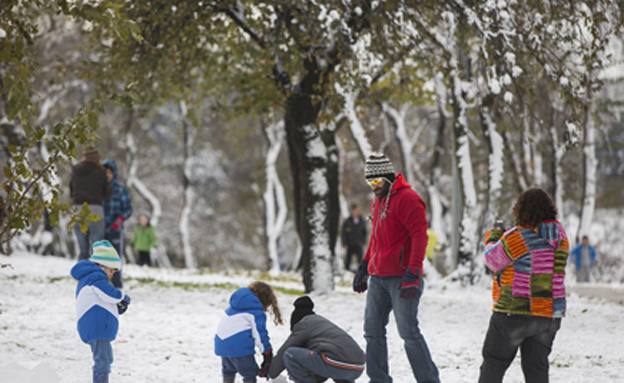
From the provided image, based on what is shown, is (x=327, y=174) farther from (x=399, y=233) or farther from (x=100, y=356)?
(x=100, y=356)

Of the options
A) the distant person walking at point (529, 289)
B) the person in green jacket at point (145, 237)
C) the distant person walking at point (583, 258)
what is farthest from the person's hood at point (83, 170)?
the distant person walking at point (583, 258)

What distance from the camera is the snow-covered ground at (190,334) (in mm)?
6332

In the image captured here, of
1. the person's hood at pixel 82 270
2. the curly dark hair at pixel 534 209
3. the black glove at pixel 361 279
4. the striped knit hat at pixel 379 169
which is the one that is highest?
the striped knit hat at pixel 379 169

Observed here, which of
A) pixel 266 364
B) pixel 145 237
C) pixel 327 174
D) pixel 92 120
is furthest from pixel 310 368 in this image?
pixel 145 237

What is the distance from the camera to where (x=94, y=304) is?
538cm

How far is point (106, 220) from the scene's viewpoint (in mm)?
10062

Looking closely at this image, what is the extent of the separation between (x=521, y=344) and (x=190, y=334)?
470 cm

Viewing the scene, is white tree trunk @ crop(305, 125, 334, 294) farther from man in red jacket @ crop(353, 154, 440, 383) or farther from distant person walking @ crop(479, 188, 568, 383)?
distant person walking @ crop(479, 188, 568, 383)

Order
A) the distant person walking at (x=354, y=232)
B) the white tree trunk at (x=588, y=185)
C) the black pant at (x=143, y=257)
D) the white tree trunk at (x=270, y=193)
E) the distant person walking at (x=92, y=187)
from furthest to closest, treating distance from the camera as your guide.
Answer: the white tree trunk at (x=270, y=193), the white tree trunk at (x=588, y=185), the black pant at (x=143, y=257), the distant person walking at (x=354, y=232), the distant person walking at (x=92, y=187)

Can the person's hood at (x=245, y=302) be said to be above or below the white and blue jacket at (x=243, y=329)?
above

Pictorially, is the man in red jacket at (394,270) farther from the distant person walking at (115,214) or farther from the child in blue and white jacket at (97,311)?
the distant person walking at (115,214)

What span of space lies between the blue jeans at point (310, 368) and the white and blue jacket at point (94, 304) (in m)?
1.47

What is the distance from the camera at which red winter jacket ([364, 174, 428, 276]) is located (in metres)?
5.23

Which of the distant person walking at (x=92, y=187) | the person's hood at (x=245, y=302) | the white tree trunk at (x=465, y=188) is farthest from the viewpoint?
the white tree trunk at (x=465, y=188)
